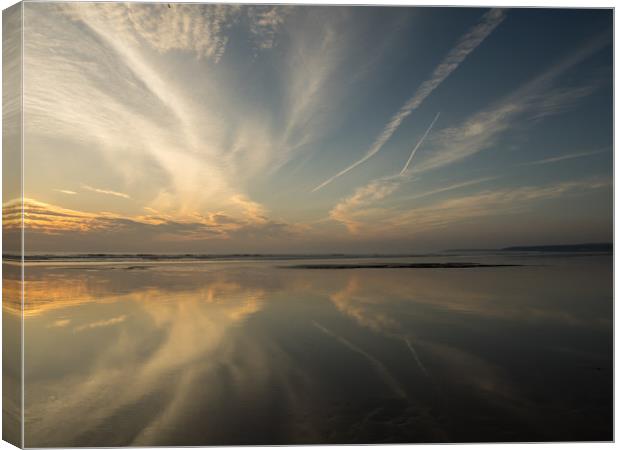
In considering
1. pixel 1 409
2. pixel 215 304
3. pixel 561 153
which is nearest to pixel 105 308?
pixel 215 304

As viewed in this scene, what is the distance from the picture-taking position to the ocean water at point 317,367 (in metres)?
3.10

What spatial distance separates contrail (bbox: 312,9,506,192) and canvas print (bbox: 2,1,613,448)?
0.06 ft

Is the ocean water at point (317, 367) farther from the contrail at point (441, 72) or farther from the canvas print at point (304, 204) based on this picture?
the contrail at point (441, 72)

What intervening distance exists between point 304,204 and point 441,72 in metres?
1.86

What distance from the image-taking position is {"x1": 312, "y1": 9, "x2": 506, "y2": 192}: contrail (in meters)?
4.04

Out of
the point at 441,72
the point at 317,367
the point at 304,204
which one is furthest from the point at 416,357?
the point at 441,72

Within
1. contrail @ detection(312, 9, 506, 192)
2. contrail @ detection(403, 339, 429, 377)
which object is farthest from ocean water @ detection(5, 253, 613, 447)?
contrail @ detection(312, 9, 506, 192)

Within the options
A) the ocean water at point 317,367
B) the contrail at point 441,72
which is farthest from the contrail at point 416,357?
the contrail at point 441,72

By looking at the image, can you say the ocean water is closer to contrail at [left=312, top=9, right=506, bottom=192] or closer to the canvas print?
the canvas print

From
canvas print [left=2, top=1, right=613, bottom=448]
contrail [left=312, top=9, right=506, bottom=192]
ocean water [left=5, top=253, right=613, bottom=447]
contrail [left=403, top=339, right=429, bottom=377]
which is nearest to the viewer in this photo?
ocean water [left=5, top=253, right=613, bottom=447]

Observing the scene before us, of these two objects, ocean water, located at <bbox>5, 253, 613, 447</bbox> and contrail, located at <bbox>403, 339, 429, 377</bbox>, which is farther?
contrail, located at <bbox>403, 339, 429, 377</bbox>

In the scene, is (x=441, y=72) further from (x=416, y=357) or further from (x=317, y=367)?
(x=317, y=367)

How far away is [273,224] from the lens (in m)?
5.13

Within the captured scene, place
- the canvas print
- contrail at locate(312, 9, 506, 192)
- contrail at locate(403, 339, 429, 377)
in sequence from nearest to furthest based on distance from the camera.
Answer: the canvas print
contrail at locate(403, 339, 429, 377)
contrail at locate(312, 9, 506, 192)
